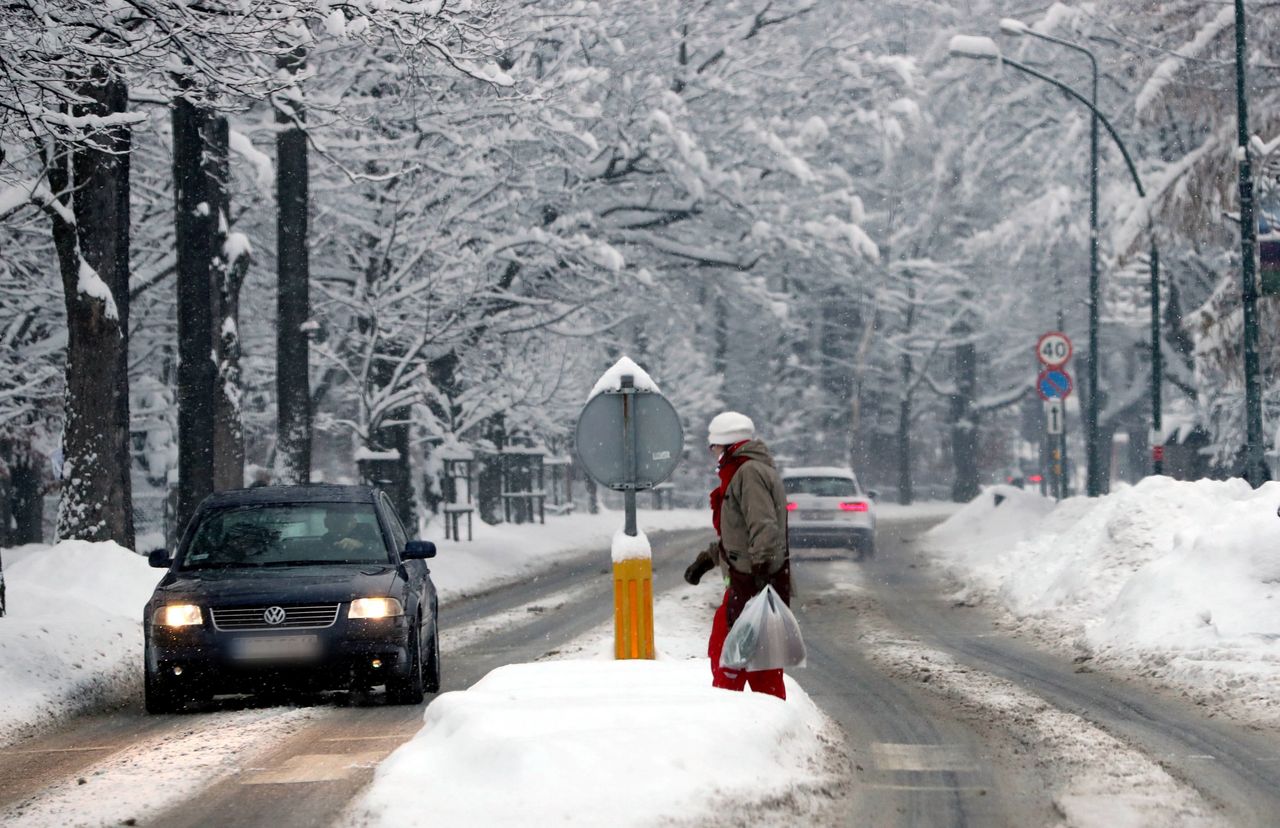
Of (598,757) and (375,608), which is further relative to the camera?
(375,608)

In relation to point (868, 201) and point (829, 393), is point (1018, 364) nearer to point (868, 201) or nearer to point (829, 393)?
point (829, 393)

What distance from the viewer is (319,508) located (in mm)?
12820

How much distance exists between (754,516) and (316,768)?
2.54 meters

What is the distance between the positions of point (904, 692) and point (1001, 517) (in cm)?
2377

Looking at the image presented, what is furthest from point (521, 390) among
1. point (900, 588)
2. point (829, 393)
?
point (829, 393)

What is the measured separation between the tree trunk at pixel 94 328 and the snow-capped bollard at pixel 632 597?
7763 mm

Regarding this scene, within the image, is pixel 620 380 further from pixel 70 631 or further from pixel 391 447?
pixel 391 447

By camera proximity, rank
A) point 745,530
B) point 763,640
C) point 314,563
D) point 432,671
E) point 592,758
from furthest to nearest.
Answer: point 432,671 → point 314,563 → point 745,530 → point 763,640 → point 592,758

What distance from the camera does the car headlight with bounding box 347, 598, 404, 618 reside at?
1139 cm

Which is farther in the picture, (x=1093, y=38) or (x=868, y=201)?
(x=868, y=201)

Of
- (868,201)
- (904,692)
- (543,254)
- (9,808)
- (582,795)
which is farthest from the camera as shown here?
(868,201)

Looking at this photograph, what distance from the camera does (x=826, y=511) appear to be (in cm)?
2848

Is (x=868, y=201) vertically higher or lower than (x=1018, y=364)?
higher

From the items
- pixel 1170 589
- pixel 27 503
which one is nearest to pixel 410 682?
pixel 1170 589
